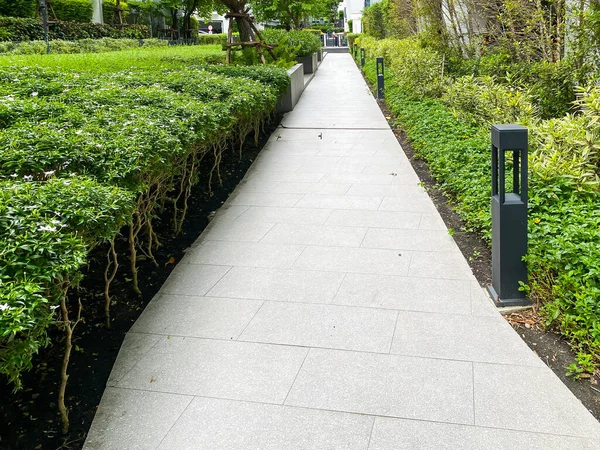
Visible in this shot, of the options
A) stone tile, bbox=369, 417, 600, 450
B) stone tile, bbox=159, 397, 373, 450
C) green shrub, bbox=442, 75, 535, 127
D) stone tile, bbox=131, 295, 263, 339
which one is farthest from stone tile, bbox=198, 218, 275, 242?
green shrub, bbox=442, 75, 535, 127

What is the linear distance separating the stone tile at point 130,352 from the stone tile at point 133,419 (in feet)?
0.55

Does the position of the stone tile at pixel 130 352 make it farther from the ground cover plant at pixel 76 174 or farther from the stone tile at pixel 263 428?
the stone tile at pixel 263 428

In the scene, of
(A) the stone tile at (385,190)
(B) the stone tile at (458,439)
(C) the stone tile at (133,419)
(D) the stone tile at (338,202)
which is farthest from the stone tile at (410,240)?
(C) the stone tile at (133,419)

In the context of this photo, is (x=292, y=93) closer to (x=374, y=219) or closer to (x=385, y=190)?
(x=385, y=190)

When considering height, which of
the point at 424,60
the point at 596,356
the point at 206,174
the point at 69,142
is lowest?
the point at 596,356

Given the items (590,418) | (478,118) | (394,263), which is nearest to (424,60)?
(478,118)

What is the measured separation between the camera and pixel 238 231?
629 centimetres

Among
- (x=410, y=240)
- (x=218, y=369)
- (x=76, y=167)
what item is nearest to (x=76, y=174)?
(x=76, y=167)

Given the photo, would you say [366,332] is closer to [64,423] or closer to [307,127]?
[64,423]

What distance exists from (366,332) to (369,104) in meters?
12.4

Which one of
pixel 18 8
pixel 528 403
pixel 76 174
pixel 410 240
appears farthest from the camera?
pixel 18 8

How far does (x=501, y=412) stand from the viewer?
3.13m

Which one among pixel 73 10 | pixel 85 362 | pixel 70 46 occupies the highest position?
pixel 73 10

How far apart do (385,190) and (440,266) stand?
2679 mm
